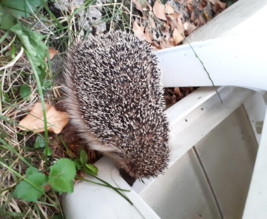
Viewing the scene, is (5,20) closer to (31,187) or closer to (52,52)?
(52,52)

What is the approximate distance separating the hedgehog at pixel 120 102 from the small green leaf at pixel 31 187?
0.30 metres

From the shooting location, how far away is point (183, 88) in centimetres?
198

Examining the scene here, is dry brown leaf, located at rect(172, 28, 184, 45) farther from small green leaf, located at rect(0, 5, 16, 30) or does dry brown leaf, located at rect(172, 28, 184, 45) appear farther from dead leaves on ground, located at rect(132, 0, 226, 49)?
small green leaf, located at rect(0, 5, 16, 30)

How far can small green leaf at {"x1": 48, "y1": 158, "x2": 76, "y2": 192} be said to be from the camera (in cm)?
133

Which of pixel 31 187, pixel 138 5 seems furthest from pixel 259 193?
pixel 138 5

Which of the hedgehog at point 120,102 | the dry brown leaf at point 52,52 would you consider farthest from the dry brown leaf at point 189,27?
the dry brown leaf at point 52,52

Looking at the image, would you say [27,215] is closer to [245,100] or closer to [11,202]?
[11,202]

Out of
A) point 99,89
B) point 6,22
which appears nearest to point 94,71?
point 99,89

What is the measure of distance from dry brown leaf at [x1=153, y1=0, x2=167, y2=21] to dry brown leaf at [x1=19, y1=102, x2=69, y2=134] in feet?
3.03

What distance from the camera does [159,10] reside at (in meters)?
2.15

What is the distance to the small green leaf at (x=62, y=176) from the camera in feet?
4.35

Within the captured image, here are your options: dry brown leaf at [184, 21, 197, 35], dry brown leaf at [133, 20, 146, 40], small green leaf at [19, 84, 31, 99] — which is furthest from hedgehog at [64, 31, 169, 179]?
dry brown leaf at [184, 21, 197, 35]

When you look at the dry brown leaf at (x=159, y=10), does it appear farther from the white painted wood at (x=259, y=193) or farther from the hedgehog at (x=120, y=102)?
the white painted wood at (x=259, y=193)

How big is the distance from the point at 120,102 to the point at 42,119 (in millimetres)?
338
